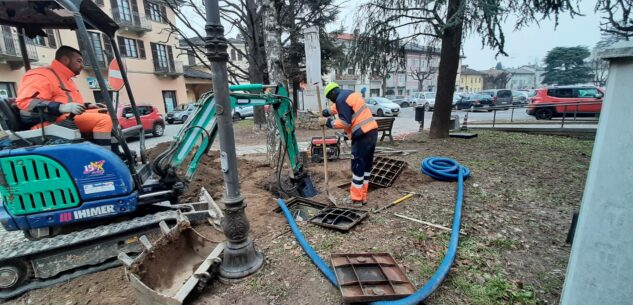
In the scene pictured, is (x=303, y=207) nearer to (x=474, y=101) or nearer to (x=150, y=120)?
(x=150, y=120)

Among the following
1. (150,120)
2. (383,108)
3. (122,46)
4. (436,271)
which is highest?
(122,46)

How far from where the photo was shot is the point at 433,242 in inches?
140

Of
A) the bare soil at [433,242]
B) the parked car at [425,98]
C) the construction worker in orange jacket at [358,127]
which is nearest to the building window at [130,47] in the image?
the bare soil at [433,242]

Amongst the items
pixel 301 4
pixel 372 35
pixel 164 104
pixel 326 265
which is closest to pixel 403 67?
pixel 372 35

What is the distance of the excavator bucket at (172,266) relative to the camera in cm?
252

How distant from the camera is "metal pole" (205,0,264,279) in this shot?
105 inches

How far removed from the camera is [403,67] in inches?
443

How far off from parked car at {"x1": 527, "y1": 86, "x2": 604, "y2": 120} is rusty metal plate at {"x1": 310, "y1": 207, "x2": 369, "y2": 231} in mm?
14512

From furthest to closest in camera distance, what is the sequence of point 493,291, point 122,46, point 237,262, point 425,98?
point 425,98 < point 122,46 < point 237,262 < point 493,291

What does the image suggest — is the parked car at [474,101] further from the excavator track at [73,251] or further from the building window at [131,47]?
the building window at [131,47]

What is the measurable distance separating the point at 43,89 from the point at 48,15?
1.25 m

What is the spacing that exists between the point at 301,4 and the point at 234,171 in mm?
13843

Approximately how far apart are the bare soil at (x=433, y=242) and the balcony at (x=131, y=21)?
2382 cm

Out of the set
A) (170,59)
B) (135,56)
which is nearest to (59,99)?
(135,56)
